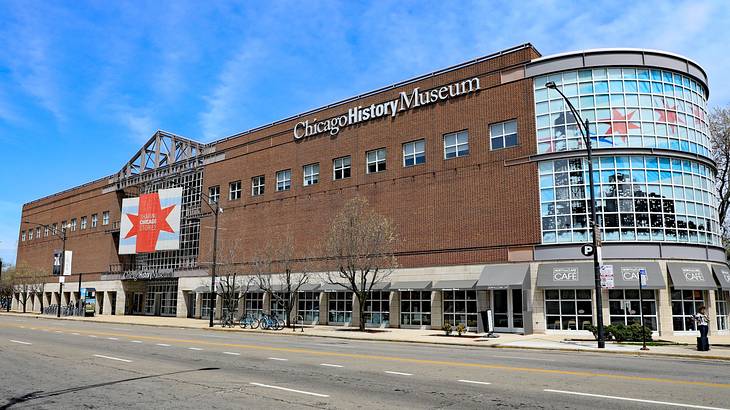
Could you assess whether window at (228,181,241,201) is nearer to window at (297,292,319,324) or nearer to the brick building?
the brick building

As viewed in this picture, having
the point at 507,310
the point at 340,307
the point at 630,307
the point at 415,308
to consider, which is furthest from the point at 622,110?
the point at 340,307

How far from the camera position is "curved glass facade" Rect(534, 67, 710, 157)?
30922 mm

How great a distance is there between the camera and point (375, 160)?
40312 mm

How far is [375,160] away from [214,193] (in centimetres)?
2007

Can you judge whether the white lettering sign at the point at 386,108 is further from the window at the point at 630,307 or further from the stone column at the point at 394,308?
the window at the point at 630,307

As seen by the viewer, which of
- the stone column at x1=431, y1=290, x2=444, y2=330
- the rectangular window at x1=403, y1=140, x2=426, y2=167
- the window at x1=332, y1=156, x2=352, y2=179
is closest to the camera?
the stone column at x1=431, y1=290, x2=444, y2=330

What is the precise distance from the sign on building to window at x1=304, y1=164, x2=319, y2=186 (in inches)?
714

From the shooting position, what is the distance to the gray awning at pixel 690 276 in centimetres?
2881

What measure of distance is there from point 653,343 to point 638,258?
6.58m

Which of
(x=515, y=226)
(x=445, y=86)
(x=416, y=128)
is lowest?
(x=515, y=226)

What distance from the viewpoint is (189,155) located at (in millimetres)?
58469

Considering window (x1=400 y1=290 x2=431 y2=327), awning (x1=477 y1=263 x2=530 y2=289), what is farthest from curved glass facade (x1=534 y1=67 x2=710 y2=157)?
window (x1=400 y1=290 x2=431 y2=327)

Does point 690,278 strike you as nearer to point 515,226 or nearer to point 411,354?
point 515,226

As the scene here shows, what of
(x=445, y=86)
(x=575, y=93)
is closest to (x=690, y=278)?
(x=575, y=93)
